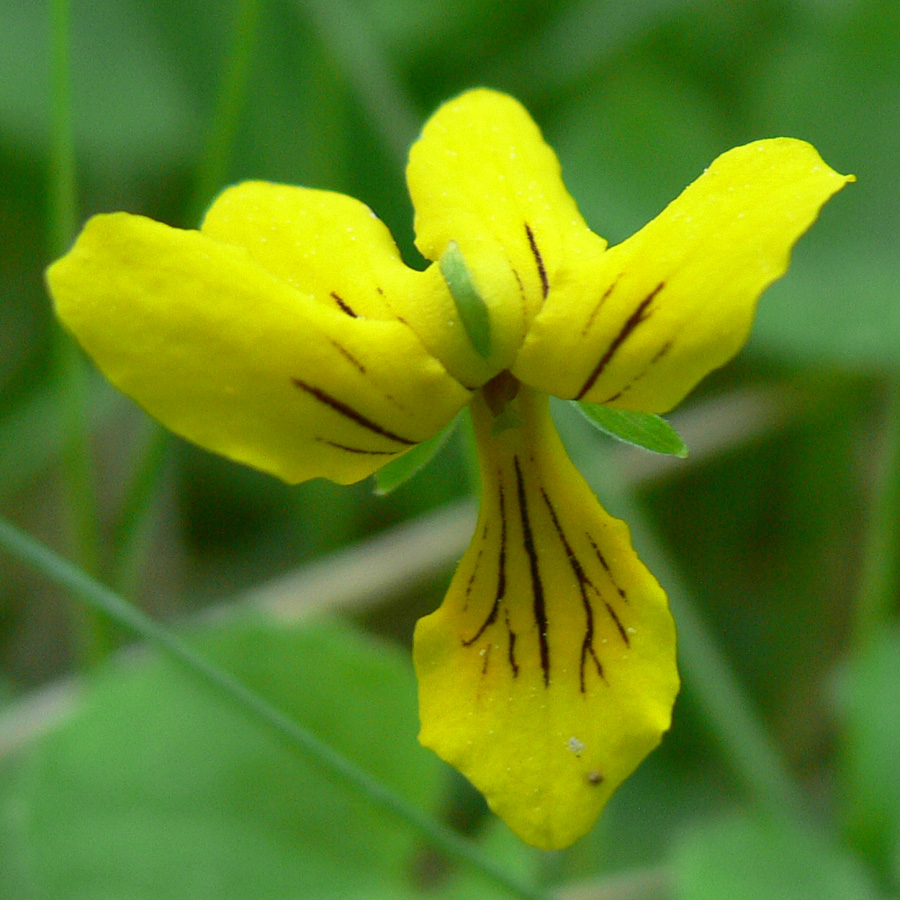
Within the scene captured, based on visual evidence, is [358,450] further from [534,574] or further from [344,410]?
[534,574]

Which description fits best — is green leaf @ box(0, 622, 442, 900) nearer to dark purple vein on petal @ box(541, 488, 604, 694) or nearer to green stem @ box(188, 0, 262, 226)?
green stem @ box(188, 0, 262, 226)

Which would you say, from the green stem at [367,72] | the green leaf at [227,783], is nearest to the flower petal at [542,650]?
the green leaf at [227,783]

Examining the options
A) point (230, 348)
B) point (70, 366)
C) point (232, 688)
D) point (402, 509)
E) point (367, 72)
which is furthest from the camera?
point (402, 509)

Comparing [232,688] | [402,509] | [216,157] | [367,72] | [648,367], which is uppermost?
[648,367]

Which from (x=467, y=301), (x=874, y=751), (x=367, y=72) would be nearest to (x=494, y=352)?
(x=467, y=301)

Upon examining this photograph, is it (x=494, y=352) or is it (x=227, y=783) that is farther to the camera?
(x=227, y=783)

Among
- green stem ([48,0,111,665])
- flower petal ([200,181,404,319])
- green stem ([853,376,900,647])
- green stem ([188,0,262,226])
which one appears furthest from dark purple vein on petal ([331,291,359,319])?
green stem ([853,376,900,647])

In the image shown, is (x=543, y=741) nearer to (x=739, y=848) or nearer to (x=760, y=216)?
(x=760, y=216)

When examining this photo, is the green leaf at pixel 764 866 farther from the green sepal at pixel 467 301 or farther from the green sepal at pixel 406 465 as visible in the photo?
the green sepal at pixel 467 301
